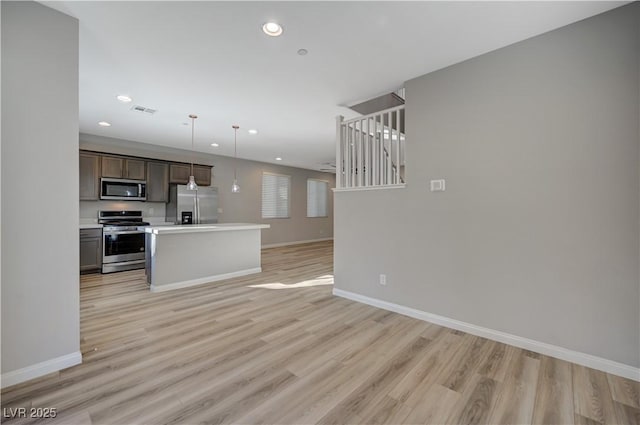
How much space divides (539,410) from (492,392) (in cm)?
24

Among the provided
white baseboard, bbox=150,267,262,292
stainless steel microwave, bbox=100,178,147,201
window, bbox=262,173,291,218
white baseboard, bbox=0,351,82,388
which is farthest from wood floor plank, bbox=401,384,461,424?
window, bbox=262,173,291,218

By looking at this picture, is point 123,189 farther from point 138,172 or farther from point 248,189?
point 248,189

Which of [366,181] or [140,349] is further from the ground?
[366,181]

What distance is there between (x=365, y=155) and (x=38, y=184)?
3114mm

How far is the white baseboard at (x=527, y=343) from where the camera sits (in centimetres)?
197

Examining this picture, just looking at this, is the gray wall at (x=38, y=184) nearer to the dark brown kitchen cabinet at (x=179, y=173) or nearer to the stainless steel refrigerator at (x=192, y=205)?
the stainless steel refrigerator at (x=192, y=205)

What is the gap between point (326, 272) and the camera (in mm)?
5191

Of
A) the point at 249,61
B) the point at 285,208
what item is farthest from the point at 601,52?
the point at 285,208

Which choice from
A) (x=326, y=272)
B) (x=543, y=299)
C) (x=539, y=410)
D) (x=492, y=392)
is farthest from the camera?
(x=326, y=272)

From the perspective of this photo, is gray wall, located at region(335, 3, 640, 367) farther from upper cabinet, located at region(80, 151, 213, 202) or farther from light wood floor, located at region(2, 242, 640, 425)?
upper cabinet, located at region(80, 151, 213, 202)

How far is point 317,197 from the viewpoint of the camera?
10.4 metres

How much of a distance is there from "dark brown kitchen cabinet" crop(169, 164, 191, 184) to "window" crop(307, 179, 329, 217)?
14.6 ft

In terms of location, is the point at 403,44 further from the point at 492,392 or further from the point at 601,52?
the point at 492,392

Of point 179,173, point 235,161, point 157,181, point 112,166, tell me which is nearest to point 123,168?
point 112,166
